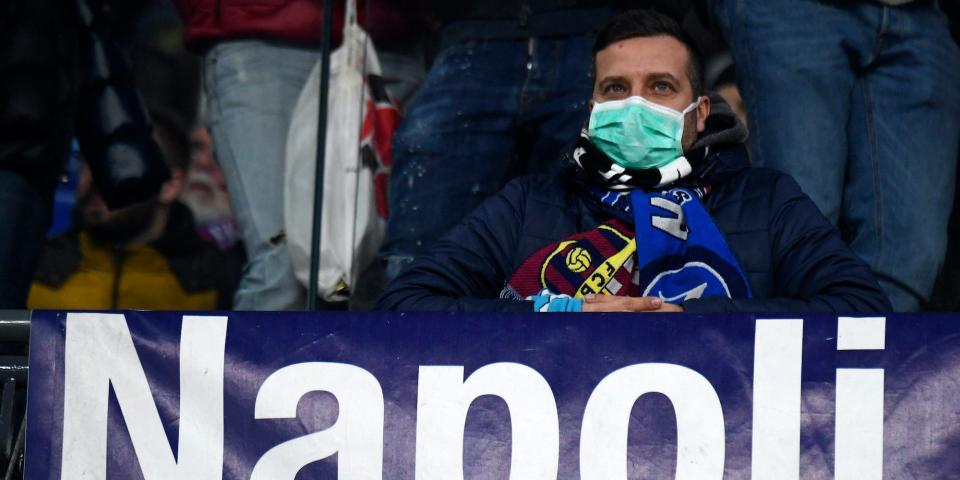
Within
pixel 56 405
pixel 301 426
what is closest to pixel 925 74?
pixel 301 426

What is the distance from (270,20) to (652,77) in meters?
1.94

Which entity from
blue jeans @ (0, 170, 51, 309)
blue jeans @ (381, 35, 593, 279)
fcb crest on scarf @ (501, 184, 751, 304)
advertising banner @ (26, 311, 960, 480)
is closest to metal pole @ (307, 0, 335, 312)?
blue jeans @ (381, 35, 593, 279)

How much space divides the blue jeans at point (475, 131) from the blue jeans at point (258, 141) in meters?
0.42

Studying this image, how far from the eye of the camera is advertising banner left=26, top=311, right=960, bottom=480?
328 cm

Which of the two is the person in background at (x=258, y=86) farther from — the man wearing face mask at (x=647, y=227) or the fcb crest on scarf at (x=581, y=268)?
the fcb crest on scarf at (x=581, y=268)

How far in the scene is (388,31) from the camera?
581 centimetres

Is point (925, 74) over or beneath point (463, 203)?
over

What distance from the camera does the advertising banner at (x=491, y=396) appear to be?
129 inches

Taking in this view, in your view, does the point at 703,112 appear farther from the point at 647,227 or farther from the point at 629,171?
the point at 647,227

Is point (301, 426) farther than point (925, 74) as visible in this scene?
No

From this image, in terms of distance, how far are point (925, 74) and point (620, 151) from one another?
4.98 feet

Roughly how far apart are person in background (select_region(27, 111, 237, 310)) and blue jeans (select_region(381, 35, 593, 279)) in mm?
708

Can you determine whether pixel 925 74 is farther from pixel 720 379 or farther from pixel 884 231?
pixel 720 379

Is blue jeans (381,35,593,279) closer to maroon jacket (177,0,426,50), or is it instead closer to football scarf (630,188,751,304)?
maroon jacket (177,0,426,50)
